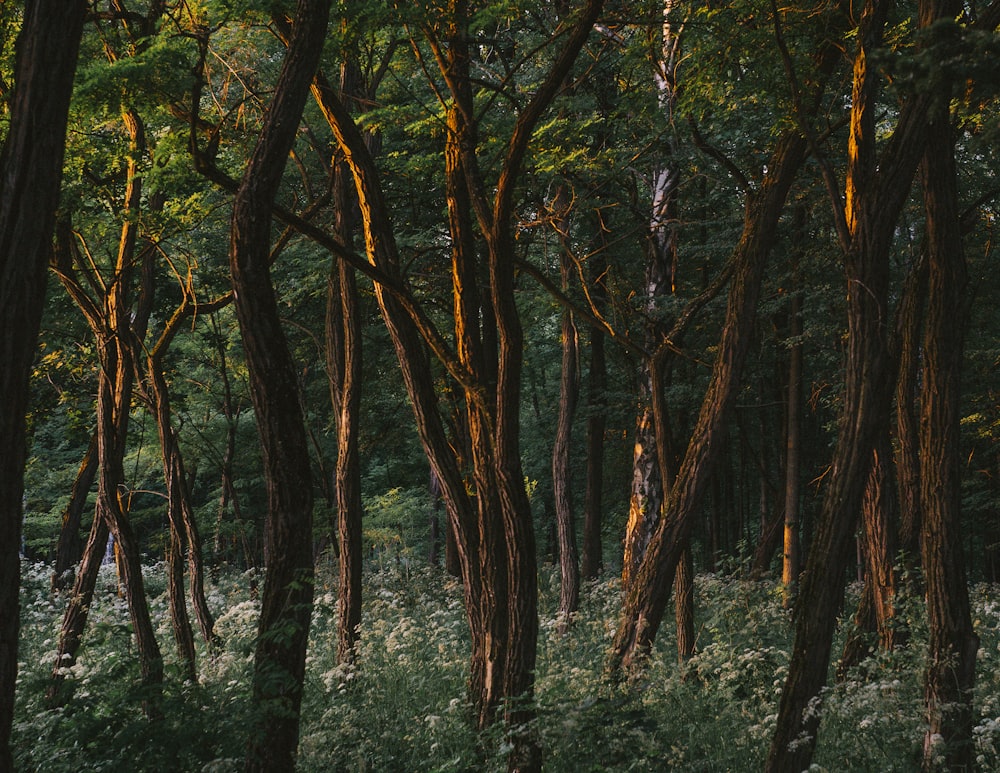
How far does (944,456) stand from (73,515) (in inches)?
496

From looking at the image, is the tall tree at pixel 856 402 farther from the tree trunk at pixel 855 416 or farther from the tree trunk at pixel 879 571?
the tree trunk at pixel 879 571

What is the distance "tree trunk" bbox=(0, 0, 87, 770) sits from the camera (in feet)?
13.8

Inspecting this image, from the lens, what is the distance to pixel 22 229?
14.0ft

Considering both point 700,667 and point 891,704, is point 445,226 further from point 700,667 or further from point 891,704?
point 891,704

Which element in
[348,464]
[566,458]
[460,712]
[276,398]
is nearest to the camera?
[276,398]

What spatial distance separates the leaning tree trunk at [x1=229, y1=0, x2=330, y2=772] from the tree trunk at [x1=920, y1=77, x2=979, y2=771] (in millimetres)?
4542

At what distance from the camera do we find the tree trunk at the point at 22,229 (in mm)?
4219

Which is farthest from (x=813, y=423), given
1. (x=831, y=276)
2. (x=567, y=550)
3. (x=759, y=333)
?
(x=567, y=550)

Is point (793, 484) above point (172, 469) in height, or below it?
below

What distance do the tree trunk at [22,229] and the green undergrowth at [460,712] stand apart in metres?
1.97

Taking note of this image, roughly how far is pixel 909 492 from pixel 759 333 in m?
14.6

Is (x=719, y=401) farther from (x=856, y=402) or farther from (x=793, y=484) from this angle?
(x=793, y=484)

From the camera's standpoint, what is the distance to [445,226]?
16906mm

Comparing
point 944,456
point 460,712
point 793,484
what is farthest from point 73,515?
point 793,484
